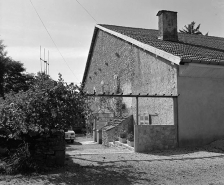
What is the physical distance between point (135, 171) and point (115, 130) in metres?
8.03

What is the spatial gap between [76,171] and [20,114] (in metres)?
2.03

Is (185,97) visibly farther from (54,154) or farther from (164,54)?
(54,154)

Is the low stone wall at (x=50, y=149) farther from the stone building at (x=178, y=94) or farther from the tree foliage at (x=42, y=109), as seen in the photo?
the stone building at (x=178, y=94)

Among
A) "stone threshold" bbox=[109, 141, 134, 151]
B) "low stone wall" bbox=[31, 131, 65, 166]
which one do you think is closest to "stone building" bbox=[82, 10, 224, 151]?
"stone threshold" bbox=[109, 141, 134, 151]

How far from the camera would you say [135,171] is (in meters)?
7.12

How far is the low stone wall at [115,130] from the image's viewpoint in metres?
15.0

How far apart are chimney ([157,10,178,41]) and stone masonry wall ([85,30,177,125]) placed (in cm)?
177

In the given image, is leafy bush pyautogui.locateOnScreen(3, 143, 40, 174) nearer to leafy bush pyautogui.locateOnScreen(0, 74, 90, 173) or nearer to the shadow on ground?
leafy bush pyautogui.locateOnScreen(0, 74, 90, 173)

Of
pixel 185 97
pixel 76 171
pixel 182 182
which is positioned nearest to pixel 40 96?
pixel 76 171

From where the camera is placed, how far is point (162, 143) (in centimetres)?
1095

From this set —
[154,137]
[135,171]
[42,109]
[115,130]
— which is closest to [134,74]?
[115,130]

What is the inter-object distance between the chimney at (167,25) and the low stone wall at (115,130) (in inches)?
208

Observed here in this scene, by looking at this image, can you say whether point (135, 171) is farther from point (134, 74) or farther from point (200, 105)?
point (134, 74)

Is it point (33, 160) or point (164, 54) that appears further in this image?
point (164, 54)
